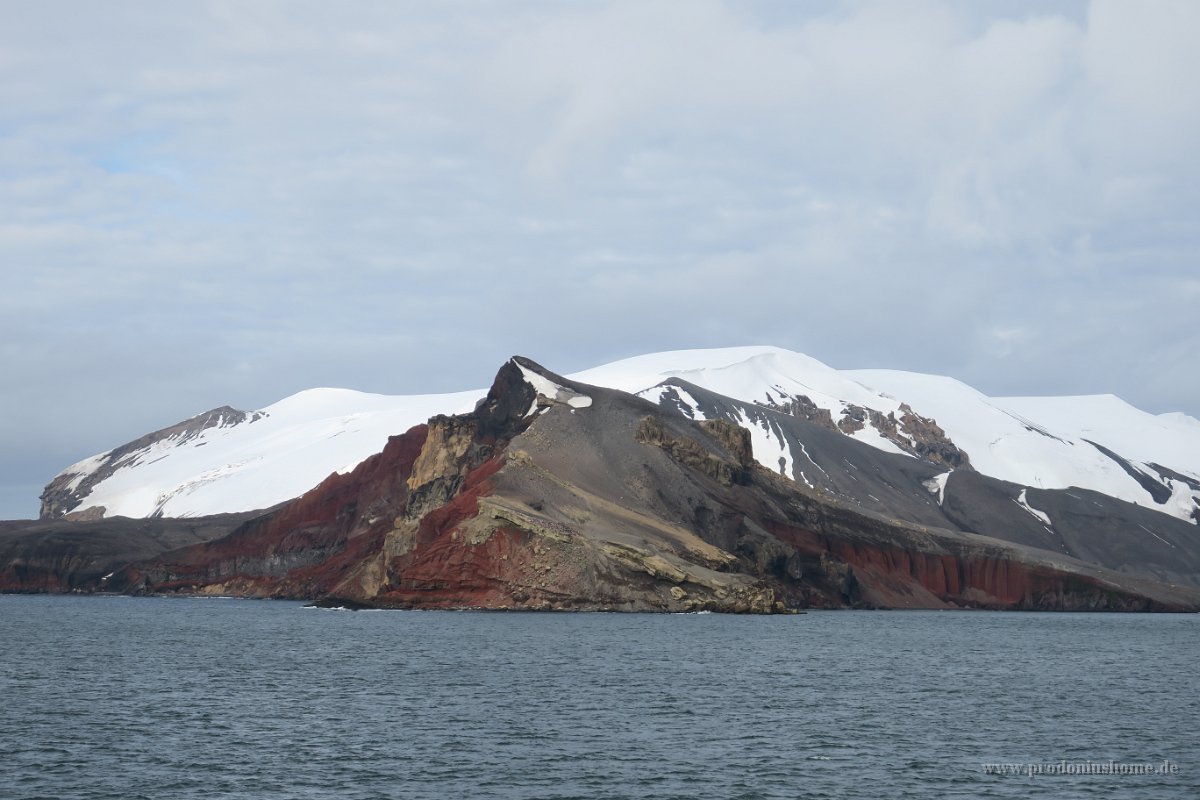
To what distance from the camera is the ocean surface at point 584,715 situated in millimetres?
52031

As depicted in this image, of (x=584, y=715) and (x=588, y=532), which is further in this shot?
(x=588, y=532)

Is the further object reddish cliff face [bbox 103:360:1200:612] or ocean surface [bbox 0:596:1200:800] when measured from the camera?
reddish cliff face [bbox 103:360:1200:612]

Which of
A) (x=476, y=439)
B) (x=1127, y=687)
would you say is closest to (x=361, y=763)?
(x=1127, y=687)

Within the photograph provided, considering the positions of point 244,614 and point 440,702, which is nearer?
point 440,702

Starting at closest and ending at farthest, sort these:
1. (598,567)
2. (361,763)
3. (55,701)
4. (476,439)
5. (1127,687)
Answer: (361,763) → (55,701) → (1127,687) → (598,567) → (476,439)

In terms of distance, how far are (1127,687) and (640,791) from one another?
46.6 m

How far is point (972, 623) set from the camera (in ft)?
544

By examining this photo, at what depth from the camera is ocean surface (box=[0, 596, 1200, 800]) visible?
171ft

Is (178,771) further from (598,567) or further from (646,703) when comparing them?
(598,567)

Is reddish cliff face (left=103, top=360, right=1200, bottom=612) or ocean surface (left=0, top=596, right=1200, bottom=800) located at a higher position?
reddish cliff face (left=103, top=360, right=1200, bottom=612)

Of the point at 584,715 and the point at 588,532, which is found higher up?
the point at 588,532

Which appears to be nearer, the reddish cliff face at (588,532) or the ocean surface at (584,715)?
the ocean surface at (584,715)

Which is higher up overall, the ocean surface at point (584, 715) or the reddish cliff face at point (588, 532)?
the reddish cliff face at point (588, 532)

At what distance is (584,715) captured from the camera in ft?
225
